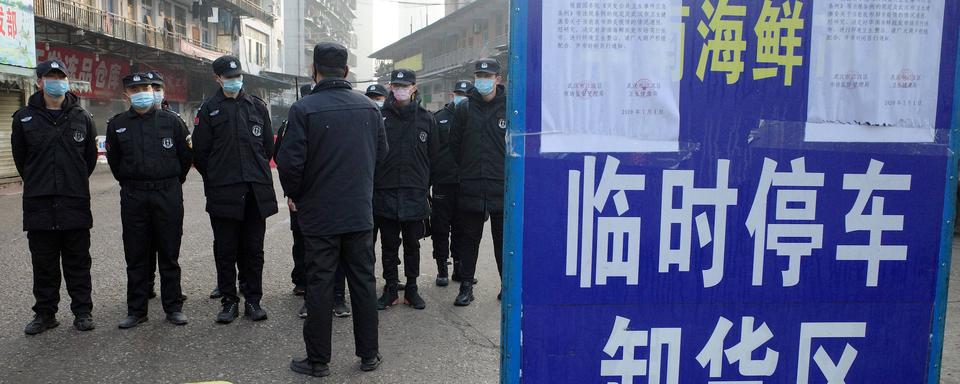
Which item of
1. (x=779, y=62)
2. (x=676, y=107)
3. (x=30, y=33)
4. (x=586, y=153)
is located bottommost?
(x=586, y=153)

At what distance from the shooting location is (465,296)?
17.7ft

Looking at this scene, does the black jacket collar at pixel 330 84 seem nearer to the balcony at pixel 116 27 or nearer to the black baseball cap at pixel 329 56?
the black baseball cap at pixel 329 56

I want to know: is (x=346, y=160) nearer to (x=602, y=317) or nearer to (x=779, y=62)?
(x=602, y=317)

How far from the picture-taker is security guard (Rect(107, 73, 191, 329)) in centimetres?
470

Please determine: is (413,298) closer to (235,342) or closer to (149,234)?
(235,342)

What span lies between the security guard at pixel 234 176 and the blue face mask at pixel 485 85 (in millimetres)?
1514

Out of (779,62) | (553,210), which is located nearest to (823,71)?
(779,62)

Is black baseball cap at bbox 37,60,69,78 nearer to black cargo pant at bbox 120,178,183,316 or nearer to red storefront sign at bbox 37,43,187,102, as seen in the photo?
black cargo pant at bbox 120,178,183,316

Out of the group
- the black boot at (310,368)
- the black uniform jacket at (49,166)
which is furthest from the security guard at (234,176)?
the black boot at (310,368)

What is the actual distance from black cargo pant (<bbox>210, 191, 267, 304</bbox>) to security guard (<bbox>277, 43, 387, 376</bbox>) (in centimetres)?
118

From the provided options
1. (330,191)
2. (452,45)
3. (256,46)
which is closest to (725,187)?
(330,191)

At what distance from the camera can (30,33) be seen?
44.4ft

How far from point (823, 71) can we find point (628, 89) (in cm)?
61

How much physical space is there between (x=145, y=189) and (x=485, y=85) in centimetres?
242
